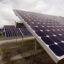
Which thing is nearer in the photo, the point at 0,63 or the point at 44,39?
the point at 44,39

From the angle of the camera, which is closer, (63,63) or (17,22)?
(63,63)

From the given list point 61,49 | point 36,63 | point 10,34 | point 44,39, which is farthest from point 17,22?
point 61,49

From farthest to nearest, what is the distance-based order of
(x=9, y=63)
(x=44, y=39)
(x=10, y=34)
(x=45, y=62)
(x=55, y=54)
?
1. (x=10, y=34)
2. (x=45, y=62)
3. (x=9, y=63)
4. (x=44, y=39)
5. (x=55, y=54)

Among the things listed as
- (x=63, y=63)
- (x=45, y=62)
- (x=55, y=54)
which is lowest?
(x=45, y=62)

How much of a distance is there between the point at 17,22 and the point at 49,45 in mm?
10661

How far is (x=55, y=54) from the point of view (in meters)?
5.60

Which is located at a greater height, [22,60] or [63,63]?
[63,63]

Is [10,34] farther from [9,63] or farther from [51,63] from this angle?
[51,63]

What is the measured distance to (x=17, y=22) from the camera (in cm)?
1606

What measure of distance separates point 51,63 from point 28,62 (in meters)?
2.74

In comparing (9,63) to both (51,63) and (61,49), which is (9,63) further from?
(61,49)

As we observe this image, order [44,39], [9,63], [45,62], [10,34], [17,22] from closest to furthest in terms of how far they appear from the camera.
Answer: [44,39], [9,63], [45,62], [17,22], [10,34]

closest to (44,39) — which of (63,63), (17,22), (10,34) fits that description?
(63,63)

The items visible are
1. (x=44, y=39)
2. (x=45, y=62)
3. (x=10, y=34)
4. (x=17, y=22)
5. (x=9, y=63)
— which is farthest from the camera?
(x=10, y=34)
